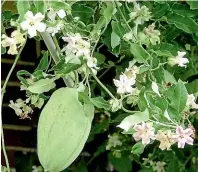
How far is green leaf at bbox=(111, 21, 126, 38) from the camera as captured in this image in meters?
1.47

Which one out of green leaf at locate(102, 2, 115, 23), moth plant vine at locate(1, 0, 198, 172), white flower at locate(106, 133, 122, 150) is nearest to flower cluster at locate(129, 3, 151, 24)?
moth plant vine at locate(1, 0, 198, 172)

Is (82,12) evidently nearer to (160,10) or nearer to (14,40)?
(160,10)

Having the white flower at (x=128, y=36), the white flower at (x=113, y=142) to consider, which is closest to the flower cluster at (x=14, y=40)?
the white flower at (x=128, y=36)

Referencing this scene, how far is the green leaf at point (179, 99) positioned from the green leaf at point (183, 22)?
287 millimetres

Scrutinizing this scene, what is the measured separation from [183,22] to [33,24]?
45 cm

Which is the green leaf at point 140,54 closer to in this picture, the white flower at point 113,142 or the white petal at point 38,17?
the white petal at point 38,17

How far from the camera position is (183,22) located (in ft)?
5.25

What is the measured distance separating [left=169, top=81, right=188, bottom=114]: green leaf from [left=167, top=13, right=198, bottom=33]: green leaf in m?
0.29

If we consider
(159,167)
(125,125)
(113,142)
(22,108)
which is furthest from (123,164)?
(125,125)

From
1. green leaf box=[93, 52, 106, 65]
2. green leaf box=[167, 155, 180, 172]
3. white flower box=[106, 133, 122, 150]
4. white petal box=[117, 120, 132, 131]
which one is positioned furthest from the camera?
white flower box=[106, 133, 122, 150]

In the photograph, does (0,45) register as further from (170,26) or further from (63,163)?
(170,26)

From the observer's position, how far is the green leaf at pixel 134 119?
1.25 meters

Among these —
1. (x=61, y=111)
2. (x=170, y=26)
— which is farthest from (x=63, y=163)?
(x=170, y=26)

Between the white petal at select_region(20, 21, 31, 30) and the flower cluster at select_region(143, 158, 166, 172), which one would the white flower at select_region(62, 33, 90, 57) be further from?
the flower cluster at select_region(143, 158, 166, 172)
